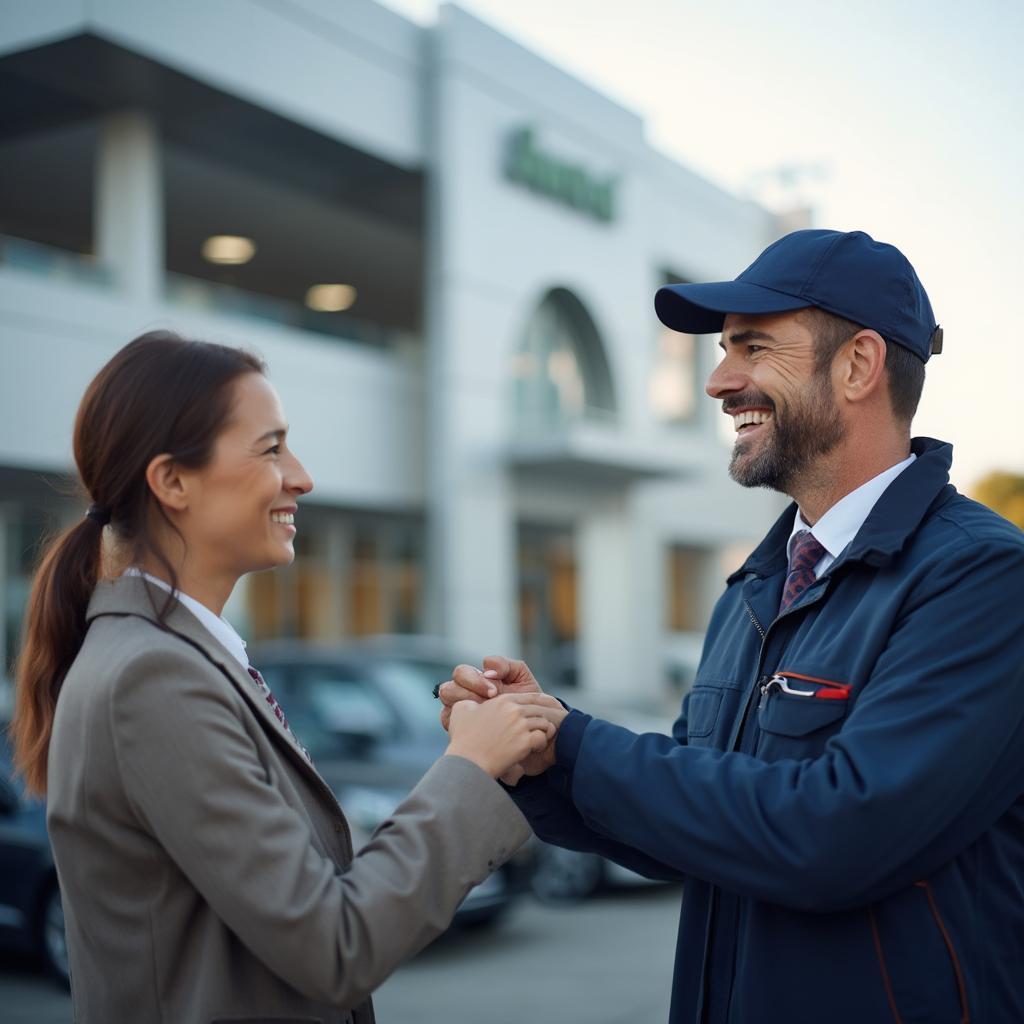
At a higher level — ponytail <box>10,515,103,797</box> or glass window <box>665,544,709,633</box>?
ponytail <box>10,515,103,797</box>

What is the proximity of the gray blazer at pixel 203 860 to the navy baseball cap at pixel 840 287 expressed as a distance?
112cm

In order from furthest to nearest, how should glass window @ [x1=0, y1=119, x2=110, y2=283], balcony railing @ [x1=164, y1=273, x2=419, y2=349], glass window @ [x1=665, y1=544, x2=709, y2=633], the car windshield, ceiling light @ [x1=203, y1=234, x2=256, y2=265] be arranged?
glass window @ [x1=665, y1=544, x2=709, y2=633]
ceiling light @ [x1=203, y1=234, x2=256, y2=265]
balcony railing @ [x1=164, y1=273, x2=419, y2=349]
glass window @ [x1=0, y1=119, x2=110, y2=283]
the car windshield

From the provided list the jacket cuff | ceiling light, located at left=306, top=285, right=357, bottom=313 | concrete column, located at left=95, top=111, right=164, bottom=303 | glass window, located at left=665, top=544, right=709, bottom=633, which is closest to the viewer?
the jacket cuff

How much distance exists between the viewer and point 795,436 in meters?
2.44

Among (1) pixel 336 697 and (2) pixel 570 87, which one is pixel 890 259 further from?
(2) pixel 570 87

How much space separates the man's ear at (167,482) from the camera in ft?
6.85

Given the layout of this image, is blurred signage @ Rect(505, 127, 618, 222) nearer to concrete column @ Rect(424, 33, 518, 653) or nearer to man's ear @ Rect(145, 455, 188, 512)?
concrete column @ Rect(424, 33, 518, 653)

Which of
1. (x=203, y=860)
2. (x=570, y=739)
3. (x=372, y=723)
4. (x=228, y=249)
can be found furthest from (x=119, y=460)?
(x=228, y=249)

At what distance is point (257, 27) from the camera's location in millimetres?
16578

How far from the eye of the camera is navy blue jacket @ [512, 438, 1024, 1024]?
76.5 inches

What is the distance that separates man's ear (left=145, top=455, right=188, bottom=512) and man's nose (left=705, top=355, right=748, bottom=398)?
3.49ft

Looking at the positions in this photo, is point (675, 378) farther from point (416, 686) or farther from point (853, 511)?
point (853, 511)

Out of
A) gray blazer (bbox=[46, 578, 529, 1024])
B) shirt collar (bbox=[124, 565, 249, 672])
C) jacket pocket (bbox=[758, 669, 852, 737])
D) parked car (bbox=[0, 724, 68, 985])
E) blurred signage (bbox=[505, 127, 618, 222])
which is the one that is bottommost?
parked car (bbox=[0, 724, 68, 985])

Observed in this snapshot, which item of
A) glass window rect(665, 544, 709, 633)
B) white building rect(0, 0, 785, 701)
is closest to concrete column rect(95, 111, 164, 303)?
white building rect(0, 0, 785, 701)
